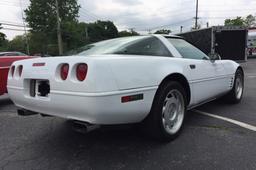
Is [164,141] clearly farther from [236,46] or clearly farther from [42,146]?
[236,46]

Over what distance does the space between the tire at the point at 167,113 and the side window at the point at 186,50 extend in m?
0.67

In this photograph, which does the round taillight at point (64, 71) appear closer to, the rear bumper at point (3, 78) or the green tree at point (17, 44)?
the rear bumper at point (3, 78)

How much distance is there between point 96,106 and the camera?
2.23 m

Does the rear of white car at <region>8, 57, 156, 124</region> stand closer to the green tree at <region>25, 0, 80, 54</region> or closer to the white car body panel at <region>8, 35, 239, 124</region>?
the white car body panel at <region>8, 35, 239, 124</region>

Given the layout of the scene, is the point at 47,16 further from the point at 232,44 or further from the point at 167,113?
the point at 167,113

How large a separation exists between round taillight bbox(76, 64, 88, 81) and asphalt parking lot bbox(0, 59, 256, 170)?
0.85 meters

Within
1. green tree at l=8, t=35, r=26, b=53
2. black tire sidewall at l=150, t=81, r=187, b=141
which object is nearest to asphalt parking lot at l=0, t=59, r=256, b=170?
black tire sidewall at l=150, t=81, r=187, b=141

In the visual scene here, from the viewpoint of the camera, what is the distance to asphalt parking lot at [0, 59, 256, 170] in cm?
253

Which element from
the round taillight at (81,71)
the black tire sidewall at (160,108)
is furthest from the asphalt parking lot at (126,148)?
the round taillight at (81,71)

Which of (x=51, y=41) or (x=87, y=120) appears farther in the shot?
(x=51, y=41)

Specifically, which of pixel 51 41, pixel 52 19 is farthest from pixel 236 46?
pixel 51 41

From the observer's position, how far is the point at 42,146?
309 centimetres

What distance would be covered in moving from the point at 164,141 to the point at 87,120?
3.64 feet

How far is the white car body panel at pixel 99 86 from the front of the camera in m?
2.25
